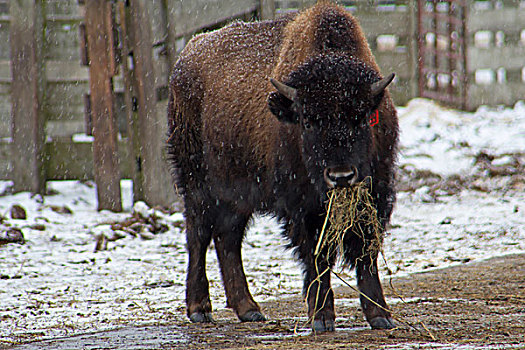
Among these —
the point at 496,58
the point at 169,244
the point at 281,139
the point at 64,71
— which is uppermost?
the point at 281,139

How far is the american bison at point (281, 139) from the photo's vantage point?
4020 millimetres

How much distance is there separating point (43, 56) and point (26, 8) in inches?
23.2

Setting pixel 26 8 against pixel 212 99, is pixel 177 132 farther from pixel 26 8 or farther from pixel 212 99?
pixel 26 8

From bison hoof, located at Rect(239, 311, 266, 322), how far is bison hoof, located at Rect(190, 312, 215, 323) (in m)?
0.21

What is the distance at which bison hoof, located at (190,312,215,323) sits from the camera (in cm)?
464

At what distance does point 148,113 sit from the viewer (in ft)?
27.2

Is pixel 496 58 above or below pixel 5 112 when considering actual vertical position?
below

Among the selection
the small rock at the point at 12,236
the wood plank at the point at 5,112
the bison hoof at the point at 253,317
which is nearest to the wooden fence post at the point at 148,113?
the small rock at the point at 12,236

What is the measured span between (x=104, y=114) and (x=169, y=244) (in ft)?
7.07

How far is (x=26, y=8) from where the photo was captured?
9070 mm

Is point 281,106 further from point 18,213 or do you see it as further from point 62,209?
point 62,209

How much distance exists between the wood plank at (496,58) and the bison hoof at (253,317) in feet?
39.4

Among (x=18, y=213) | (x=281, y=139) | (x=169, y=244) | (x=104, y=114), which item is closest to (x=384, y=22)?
(x=104, y=114)

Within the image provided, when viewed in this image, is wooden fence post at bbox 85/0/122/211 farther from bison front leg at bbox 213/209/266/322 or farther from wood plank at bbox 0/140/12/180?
bison front leg at bbox 213/209/266/322
